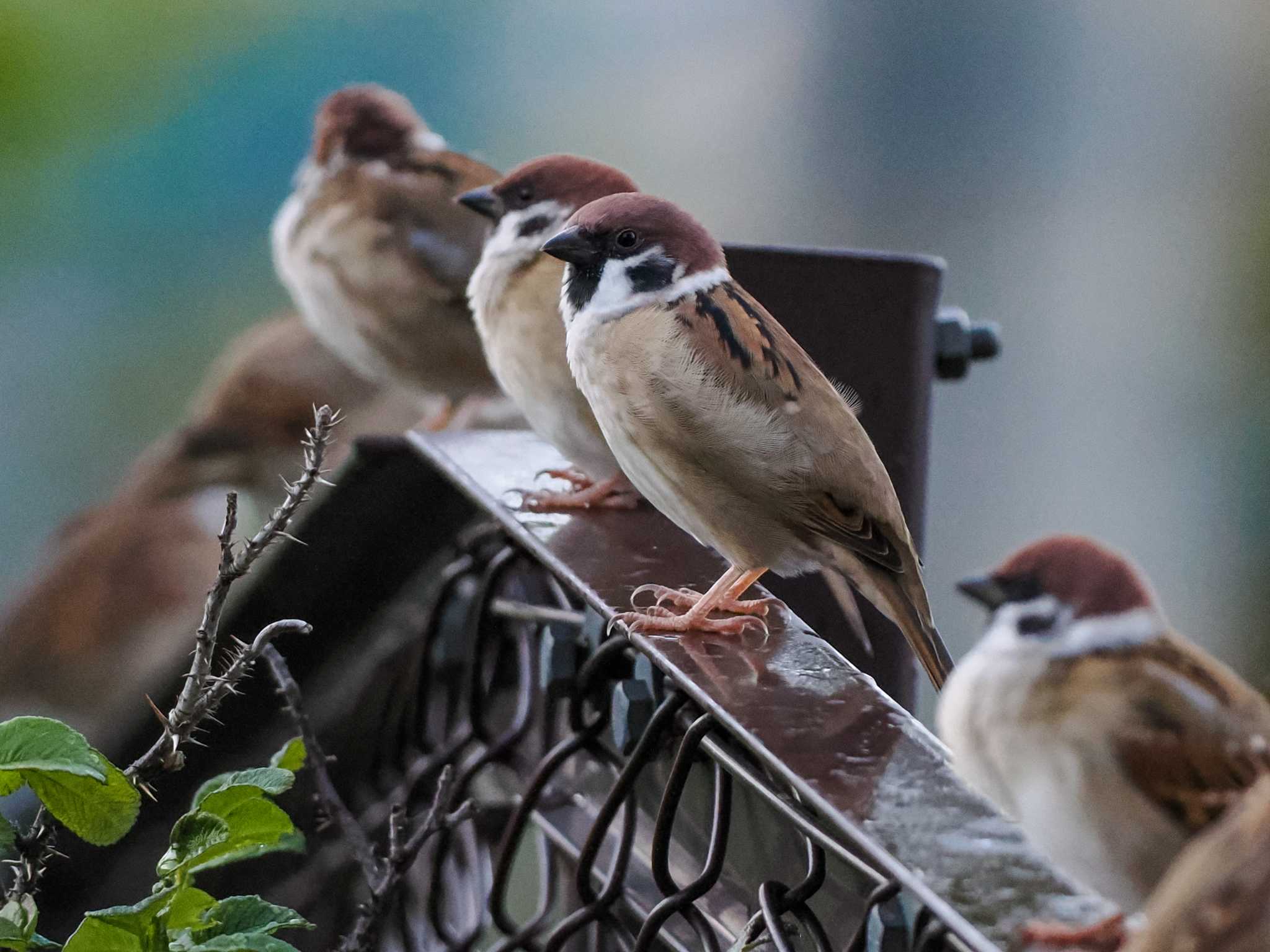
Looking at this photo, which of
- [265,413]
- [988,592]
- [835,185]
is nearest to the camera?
[988,592]

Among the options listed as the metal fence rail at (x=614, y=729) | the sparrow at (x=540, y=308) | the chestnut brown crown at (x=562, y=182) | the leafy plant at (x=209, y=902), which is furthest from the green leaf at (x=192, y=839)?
the chestnut brown crown at (x=562, y=182)

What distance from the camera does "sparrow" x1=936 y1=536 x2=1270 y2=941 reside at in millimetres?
381

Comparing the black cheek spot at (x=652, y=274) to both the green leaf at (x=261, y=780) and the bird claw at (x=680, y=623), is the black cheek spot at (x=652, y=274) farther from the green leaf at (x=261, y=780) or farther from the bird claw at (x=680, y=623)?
the green leaf at (x=261, y=780)

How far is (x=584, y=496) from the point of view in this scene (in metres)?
0.79

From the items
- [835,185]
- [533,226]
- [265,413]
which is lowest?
[265,413]

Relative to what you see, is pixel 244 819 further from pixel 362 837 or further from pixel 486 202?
pixel 486 202

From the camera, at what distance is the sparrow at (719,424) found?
0.65 meters

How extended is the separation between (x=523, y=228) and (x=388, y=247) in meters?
0.56

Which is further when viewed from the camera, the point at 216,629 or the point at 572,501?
the point at 572,501

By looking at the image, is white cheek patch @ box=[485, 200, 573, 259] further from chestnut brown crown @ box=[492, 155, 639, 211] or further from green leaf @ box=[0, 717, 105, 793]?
green leaf @ box=[0, 717, 105, 793]

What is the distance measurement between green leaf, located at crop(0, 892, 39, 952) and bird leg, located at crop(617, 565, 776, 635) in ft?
0.76

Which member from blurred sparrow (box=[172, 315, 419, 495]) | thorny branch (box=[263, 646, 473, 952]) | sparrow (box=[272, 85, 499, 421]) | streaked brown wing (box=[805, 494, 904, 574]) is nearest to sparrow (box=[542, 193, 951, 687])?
streaked brown wing (box=[805, 494, 904, 574])

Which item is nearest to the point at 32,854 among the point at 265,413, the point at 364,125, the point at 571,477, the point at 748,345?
the point at 748,345

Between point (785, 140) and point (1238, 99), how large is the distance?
2.46 feet
